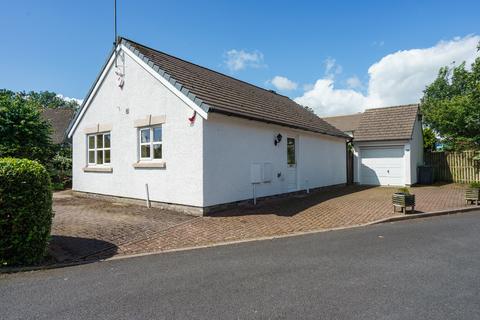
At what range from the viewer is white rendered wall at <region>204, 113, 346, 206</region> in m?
10.1

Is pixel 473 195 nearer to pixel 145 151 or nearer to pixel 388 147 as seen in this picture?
pixel 388 147

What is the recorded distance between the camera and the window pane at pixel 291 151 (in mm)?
14208

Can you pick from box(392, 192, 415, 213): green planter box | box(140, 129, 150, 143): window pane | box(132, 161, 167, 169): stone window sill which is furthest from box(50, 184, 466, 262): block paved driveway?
box(140, 129, 150, 143): window pane

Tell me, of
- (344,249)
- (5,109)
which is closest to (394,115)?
(344,249)

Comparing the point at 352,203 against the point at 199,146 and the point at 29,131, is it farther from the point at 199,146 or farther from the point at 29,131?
the point at 29,131

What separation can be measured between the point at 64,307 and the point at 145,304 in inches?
39.9

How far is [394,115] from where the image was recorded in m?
20.5

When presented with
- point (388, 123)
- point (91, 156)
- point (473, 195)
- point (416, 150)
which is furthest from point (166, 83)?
point (416, 150)

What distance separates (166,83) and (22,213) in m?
6.48

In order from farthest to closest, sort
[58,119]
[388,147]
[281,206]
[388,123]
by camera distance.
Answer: [58,119], [388,123], [388,147], [281,206]

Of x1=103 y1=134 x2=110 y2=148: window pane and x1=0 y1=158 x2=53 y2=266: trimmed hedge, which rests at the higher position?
x1=103 y1=134 x2=110 y2=148: window pane

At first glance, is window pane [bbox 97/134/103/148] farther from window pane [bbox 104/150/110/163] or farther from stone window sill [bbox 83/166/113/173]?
stone window sill [bbox 83/166/113/173]

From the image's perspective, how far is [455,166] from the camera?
20391 millimetres

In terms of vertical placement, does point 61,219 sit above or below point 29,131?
below
